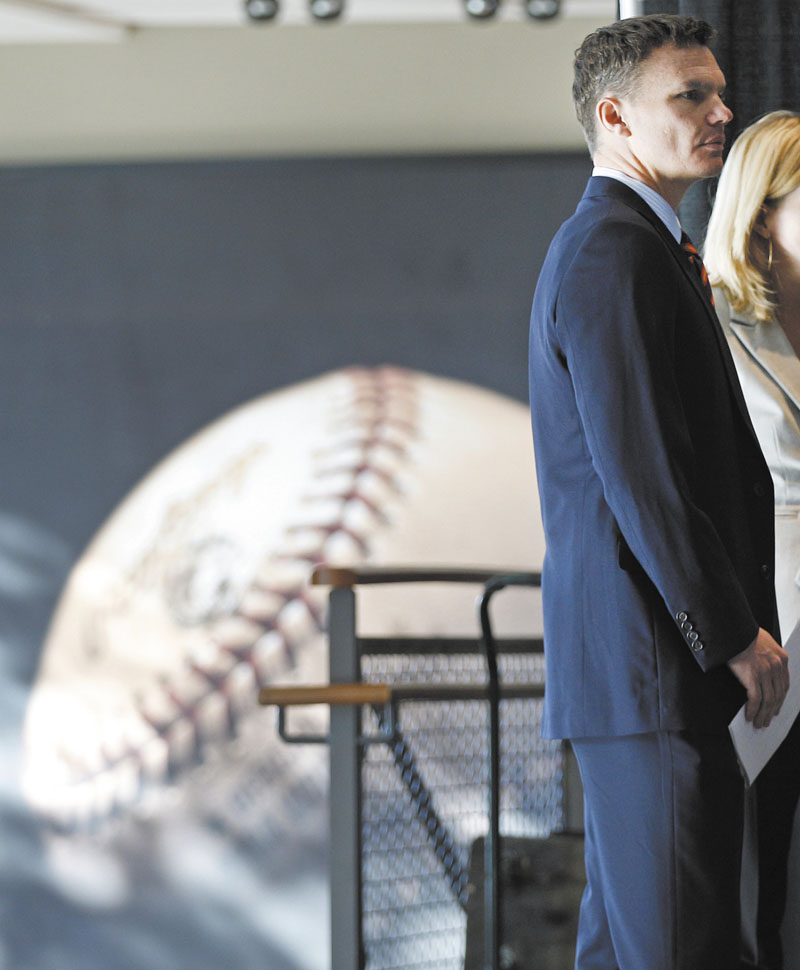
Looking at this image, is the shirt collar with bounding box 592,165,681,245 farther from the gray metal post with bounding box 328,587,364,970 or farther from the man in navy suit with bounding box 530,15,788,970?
the gray metal post with bounding box 328,587,364,970

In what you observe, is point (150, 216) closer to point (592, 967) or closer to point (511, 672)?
point (511, 672)

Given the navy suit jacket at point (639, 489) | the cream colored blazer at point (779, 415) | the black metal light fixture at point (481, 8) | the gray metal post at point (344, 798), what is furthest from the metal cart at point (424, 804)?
the black metal light fixture at point (481, 8)

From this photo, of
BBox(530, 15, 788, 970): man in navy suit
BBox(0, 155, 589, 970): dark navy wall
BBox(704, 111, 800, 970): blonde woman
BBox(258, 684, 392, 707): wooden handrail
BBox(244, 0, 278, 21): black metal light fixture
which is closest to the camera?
BBox(530, 15, 788, 970): man in navy suit

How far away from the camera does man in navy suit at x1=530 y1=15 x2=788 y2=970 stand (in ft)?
3.37

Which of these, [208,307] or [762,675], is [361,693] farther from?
[208,307]

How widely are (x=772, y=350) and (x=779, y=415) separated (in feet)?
0.24

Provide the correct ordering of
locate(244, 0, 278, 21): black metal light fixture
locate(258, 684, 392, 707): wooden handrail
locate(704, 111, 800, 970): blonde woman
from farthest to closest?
locate(244, 0, 278, 21): black metal light fixture < locate(258, 684, 392, 707): wooden handrail < locate(704, 111, 800, 970): blonde woman

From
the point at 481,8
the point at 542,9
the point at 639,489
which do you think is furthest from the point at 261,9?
the point at 639,489

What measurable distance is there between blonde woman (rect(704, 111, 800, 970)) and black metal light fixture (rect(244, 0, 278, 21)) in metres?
2.41

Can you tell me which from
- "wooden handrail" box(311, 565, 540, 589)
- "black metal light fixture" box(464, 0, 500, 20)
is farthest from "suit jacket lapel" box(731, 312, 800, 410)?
"black metal light fixture" box(464, 0, 500, 20)

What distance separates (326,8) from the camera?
358cm

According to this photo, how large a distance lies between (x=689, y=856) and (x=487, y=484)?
118 inches

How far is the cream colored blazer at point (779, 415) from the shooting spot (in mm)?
1295

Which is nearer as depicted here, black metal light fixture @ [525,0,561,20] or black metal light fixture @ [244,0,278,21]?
black metal light fixture @ [244,0,278,21]
